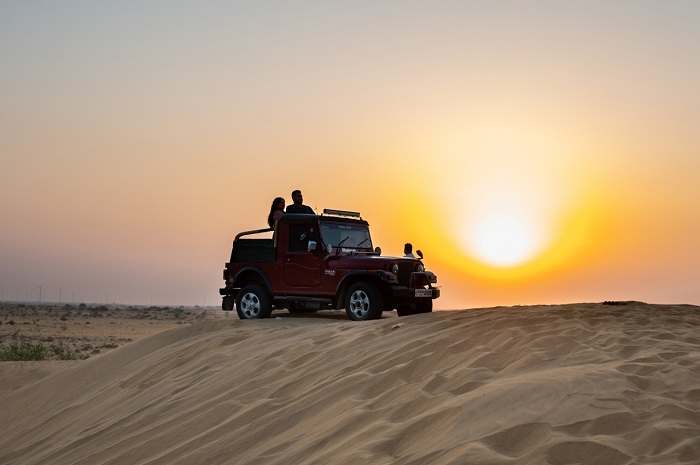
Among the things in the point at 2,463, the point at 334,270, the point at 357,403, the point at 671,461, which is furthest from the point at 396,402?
the point at 334,270

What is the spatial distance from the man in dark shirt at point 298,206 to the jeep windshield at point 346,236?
53 cm

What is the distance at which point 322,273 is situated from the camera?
14000 millimetres

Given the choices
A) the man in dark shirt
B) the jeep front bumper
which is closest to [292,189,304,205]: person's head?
the man in dark shirt

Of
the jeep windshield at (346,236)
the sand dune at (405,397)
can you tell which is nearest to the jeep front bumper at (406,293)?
the jeep windshield at (346,236)

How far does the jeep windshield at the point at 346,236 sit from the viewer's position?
14.2 meters

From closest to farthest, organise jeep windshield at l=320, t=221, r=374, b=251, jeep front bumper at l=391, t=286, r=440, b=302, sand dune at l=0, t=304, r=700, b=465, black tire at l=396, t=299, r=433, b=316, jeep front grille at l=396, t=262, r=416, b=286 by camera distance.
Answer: sand dune at l=0, t=304, r=700, b=465
jeep front bumper at l=391, t=286, r=440, b=302
jeep front grille at l=396, t=262, r=416, b=286
black tire at l=396, t=299, r=433, b=316
jeep windshield at l=320, t=221, r=374, b=251

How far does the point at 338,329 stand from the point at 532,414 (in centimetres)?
527

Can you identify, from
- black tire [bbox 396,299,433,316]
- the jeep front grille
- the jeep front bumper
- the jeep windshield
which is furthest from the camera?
the jeep windshield

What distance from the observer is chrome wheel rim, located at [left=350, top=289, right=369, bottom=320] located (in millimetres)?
13547

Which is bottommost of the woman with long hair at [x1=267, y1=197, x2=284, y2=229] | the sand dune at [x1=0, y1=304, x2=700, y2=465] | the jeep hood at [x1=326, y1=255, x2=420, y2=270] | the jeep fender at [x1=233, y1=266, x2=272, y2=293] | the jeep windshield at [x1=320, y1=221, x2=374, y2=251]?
the sand dune at [x1=0, y1=304, x2=700, y2=465]

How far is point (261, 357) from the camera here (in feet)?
29.0

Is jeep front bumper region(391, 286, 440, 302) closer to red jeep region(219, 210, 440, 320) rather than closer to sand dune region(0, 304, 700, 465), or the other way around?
red jeep region(219, 210, 440, 320)

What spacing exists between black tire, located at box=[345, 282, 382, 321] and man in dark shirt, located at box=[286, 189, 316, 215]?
1.84 m

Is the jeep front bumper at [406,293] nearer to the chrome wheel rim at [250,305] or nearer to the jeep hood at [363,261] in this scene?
the jeep hood at [363,261]
